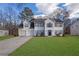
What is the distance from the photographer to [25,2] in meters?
3.80

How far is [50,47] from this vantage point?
12.4ft

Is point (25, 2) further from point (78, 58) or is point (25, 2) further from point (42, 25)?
point (78, 58)

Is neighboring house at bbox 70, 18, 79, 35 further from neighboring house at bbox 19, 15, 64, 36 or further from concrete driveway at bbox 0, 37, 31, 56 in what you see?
concrete driveway at bbox 0, 37, 31, 56

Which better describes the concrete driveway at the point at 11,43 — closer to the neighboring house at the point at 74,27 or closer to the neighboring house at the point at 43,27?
the neighboring house at the point at 43,27

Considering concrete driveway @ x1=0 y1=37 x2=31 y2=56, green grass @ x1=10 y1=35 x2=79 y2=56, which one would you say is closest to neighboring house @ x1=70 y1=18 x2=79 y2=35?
green grass @ x1=10 y1=35 x2=79 y2=56

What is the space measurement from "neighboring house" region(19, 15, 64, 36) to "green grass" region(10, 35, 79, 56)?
0.05 m

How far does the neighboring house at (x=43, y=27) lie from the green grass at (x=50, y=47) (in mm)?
47

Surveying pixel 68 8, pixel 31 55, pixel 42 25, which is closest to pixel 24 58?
pixel 31 55

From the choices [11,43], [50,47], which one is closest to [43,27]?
[50,47]

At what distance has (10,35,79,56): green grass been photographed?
148 inches

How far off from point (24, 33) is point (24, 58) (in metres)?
0.24

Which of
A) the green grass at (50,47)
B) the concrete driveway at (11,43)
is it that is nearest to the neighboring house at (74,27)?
the green grass at (50,47)

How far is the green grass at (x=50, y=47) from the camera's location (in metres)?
3.76

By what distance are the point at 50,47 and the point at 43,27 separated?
0.66ft
